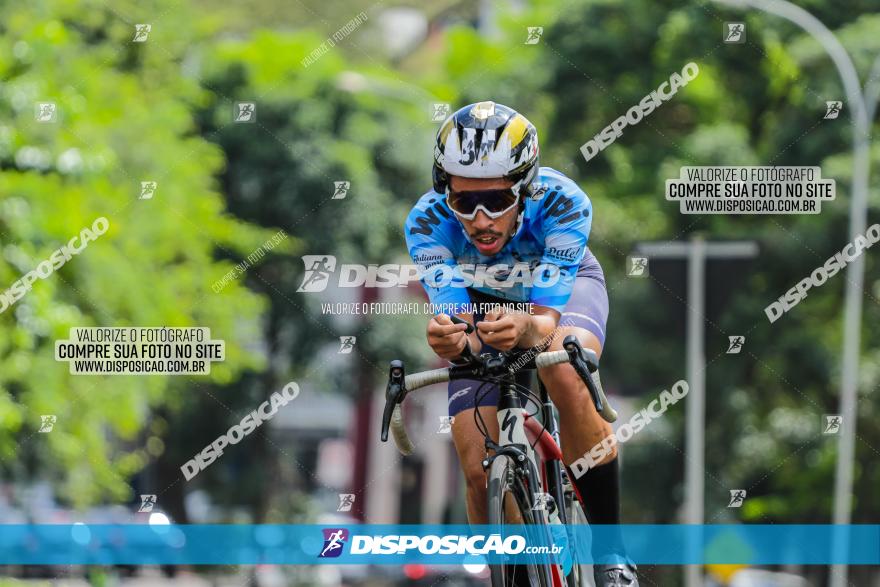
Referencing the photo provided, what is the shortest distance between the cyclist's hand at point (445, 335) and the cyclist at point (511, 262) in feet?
0.20

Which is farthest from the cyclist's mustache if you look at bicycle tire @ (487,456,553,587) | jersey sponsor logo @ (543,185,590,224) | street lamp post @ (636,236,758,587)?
street lamp post @ (636,236,758,587)

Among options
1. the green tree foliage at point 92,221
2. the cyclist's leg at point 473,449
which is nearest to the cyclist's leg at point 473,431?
the cyclist's leg at point 473,449

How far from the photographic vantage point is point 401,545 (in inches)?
261

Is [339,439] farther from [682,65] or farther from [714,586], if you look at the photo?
[682,65]

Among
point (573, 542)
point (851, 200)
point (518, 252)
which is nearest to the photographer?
point (573, 542)

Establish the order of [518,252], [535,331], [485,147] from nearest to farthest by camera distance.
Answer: [535,331]
[485,147]
[518,252]

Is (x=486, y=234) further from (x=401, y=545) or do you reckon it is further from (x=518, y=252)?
(x=401, y=545)

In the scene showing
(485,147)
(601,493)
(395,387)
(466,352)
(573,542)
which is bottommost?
(573,542)

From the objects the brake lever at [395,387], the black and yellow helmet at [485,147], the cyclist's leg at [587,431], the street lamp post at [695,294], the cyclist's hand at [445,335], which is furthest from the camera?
the street lamp post at [695,294]

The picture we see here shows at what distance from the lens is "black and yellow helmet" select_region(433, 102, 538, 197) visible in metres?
5.07

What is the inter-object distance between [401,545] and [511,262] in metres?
1.79

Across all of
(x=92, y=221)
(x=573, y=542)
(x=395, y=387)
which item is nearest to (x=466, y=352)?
(x=395, y=387)

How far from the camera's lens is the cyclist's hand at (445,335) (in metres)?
4.70

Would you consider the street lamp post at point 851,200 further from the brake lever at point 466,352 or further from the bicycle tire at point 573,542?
the brake lever at point 466,352
